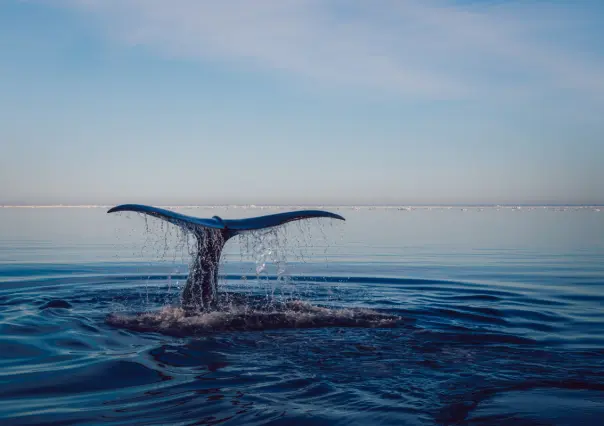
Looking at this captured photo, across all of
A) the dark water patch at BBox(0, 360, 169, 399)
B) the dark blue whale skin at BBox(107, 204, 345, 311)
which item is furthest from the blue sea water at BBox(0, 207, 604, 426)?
the dark blue whale skin at BBox(107, 204, 345, 311)

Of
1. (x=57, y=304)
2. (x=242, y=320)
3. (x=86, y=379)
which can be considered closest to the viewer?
(x=86, y=379)

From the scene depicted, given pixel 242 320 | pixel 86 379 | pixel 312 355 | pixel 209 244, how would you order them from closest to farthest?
pixel 86 379 < pixel 312 355 < pixel 242 320 < pixel 209 244

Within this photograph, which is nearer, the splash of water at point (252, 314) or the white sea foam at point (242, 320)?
the white sea foam at point (242, 320)

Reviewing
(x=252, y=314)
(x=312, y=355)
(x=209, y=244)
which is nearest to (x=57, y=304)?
(x=209, y=244)

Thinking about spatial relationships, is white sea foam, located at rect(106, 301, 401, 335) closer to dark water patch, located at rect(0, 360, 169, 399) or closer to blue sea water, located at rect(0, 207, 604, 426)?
blue sea water, located at rect(0, 207, 604, 426)

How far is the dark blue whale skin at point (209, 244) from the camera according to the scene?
8750mm

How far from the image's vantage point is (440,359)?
6824mm

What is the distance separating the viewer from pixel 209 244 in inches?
373

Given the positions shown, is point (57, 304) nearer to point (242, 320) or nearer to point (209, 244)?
point (209, 244)

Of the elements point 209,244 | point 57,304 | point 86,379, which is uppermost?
point 209,244

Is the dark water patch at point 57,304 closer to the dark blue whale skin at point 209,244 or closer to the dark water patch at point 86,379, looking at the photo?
the dark blue whale skin at point 209,244

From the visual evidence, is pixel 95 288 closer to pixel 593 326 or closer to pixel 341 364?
pixel 341 364

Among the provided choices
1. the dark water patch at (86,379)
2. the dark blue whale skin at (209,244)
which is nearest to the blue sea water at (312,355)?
the dark water patch at (86,379)

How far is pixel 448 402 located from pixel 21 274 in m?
12.7
